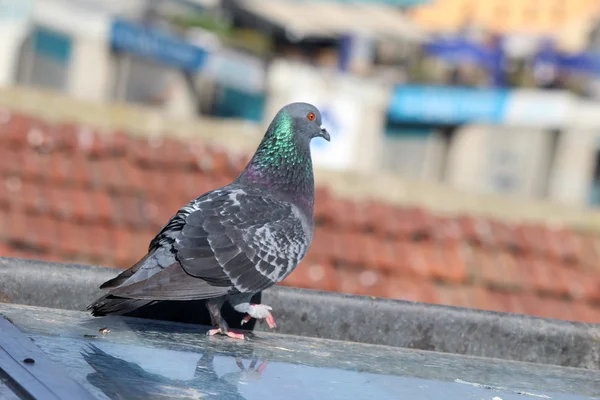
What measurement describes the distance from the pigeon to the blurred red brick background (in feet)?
6.62

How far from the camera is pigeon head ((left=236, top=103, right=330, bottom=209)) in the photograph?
11.9ft

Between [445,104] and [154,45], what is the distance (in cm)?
A: 752

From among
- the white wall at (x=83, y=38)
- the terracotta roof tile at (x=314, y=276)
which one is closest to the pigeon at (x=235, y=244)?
the terracotta roof tile at (x=314, y=276)

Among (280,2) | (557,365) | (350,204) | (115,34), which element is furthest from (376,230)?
(280,2)

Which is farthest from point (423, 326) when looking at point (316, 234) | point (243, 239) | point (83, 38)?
point (83, 38)

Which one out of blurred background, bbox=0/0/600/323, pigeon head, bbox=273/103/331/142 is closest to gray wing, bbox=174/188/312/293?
pigeon head, bbox=273/103/331/142

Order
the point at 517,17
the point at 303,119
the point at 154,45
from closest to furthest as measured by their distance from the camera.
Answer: the point at 303,119, the point at 154,45, the point at 517,17

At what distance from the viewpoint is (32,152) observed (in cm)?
622

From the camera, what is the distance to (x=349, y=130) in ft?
82.1

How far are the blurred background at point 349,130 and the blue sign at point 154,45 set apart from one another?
44 millimetres

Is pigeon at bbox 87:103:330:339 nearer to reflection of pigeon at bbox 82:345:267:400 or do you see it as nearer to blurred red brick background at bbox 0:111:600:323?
reflection of pigeon at bbox 82:345:267:400

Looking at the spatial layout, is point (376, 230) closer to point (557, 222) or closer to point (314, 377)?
point (557, 222)

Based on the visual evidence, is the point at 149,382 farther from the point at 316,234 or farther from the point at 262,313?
the point at 316,234

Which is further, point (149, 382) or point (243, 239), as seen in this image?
point (243, 239)
